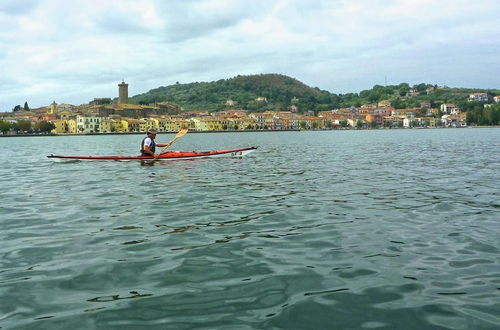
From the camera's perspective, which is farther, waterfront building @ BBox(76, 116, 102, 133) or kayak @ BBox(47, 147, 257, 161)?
waterfront building @ BBox(76, 116, 102, 133)

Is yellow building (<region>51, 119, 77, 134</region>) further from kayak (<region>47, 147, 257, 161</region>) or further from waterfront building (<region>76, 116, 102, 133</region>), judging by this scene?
kayak (<region>47, 147, 257, 161</region>)

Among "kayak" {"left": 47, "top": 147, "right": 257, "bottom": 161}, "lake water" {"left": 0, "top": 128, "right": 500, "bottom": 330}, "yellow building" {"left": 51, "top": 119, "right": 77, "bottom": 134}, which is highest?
"yellow building" {"left": 51, "top": 119, "right": 77, "bottom": 134}

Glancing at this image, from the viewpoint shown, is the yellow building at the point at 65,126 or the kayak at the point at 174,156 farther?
the yellow building at the point at 65,126

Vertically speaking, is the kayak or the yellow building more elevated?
the yellow building

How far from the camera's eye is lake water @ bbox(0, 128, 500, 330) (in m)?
4.78

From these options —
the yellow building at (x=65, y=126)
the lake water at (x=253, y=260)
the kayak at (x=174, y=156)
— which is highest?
the yellow building at (x=65, y=126)

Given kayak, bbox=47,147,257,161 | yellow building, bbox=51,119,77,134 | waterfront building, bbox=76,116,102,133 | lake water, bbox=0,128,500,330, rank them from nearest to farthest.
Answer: lake water, bbox=0,128,500,330 < kayak, bbox=47,147,257,161 < waterfront building, bbox=76,116,102,133 < yellow building, bbox=51,119,77,134

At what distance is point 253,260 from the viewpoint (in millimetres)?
6582

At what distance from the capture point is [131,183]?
623 inches

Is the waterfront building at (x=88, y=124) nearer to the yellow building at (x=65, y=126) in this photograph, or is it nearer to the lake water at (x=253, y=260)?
the yellow building at (x=65, y=126)

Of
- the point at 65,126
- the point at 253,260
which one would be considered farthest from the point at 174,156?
the point at 65,126

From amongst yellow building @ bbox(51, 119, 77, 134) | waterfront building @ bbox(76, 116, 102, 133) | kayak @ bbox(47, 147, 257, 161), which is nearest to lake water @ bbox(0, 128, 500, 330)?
kayak @ bbox(47, 147, 257, 161)

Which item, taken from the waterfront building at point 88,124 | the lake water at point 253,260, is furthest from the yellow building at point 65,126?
the lake water at point 253,260

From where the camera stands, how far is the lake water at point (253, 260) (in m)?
4.78
